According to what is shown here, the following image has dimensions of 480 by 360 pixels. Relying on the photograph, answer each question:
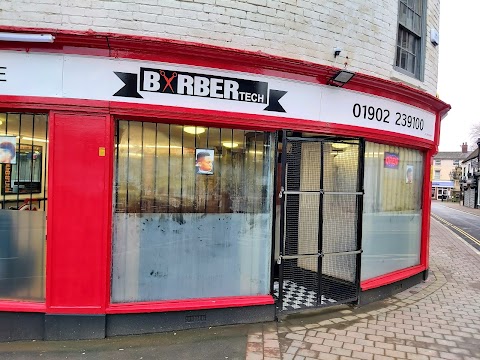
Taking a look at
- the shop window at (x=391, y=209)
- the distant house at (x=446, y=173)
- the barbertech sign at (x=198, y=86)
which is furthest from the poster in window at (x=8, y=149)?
the distant house at (x=446, y=173)

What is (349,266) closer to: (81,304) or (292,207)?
(292,207)

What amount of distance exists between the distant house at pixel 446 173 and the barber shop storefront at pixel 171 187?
7668 centimetres

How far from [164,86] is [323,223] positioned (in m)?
3.02

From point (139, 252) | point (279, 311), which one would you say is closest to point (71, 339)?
point (139, 252)

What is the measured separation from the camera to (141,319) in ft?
15.1

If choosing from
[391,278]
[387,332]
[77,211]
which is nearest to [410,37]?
[391,278]

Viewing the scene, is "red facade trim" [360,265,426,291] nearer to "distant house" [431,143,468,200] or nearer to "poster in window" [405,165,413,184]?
"poster in window" [405,165,413,184]

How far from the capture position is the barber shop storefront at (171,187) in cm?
434

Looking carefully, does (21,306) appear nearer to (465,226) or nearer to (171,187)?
(171,187)

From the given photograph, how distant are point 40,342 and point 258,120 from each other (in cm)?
366

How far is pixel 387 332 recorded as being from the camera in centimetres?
486

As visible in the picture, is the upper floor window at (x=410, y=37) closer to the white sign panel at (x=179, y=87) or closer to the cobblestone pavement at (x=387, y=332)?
the white sign panel at (x=179, y=87)

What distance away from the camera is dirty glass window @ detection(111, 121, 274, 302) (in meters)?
4.69

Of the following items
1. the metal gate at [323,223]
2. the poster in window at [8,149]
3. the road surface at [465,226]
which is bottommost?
the road surface at [465,226]
